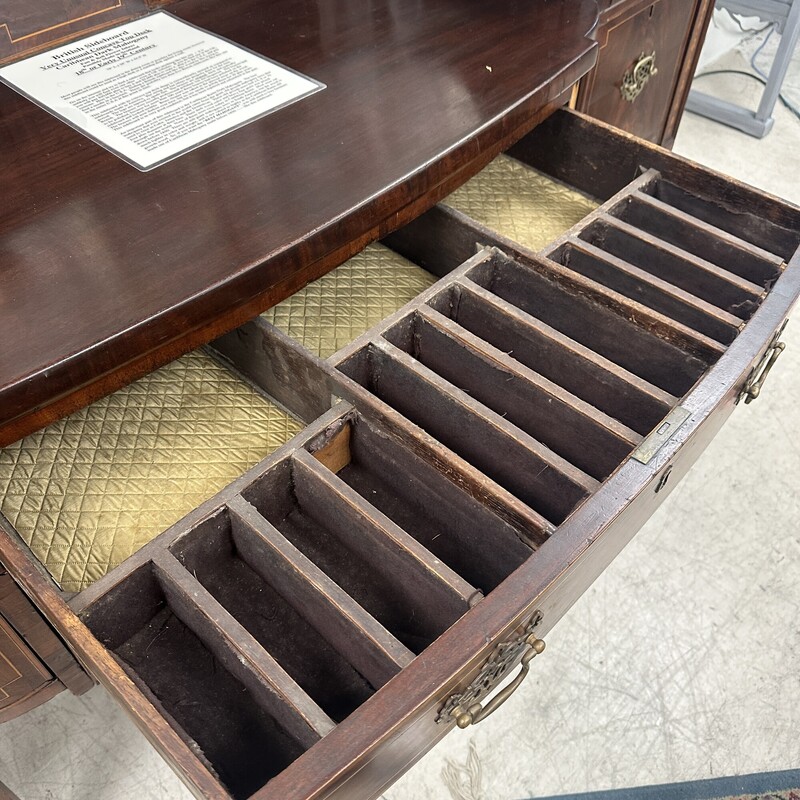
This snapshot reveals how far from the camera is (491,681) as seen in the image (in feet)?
2.23

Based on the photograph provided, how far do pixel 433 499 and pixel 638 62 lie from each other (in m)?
0.93

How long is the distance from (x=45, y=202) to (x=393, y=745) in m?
0.60

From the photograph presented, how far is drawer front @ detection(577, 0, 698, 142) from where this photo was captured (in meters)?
1.20

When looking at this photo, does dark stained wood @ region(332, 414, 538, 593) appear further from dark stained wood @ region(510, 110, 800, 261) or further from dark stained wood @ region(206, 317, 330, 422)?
dark stained wood @ region(510, 110, 800, 261)

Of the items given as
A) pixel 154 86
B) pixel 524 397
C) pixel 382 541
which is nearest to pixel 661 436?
pixel 524 397

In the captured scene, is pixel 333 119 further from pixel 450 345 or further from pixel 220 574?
pixel 220 574

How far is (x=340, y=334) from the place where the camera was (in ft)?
3.19

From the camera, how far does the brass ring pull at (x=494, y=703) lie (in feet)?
2.08

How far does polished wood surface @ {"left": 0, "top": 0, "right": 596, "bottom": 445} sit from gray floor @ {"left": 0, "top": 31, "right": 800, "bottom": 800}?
0.64m

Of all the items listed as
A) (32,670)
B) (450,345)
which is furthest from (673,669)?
(32,670)

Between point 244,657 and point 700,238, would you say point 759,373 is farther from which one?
point 244,657

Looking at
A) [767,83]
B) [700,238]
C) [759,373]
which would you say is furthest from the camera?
[767,83]

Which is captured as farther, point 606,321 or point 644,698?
point 644,698

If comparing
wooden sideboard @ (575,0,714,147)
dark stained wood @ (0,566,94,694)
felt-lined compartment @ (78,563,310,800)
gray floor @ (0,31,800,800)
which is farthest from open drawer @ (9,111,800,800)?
gray floor @ (0,31,800,800)
